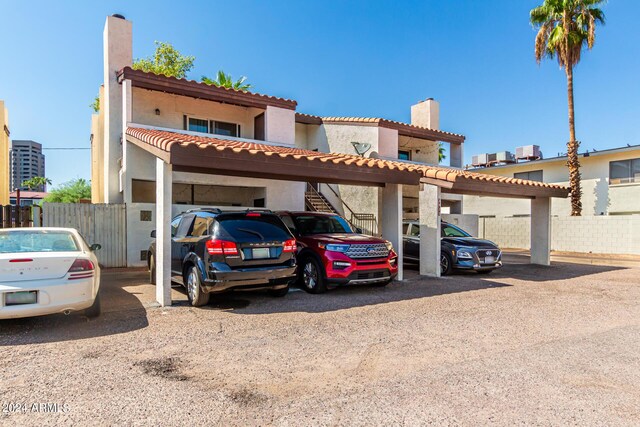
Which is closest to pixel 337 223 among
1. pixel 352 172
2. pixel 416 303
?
pixel 352 172

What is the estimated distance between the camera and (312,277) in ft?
27.7

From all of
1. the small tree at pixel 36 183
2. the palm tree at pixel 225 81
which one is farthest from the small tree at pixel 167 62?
the small tree at pixel 36 183

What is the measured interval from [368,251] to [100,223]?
8.48m

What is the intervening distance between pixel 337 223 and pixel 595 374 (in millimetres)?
6322

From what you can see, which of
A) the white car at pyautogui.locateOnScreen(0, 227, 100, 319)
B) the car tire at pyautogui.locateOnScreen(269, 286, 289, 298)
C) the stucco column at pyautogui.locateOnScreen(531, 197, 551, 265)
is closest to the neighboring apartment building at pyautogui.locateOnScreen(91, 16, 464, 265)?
the car tire at pyautogui.locateOnScreen(269, 286, 289, 298)

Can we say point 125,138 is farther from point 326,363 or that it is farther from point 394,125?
point 394,125

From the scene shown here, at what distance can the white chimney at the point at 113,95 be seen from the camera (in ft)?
43.7

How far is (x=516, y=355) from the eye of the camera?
476 cm

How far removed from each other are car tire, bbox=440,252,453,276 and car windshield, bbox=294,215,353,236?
144 inches

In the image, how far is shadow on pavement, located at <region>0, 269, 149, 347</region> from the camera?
5203 millimetres

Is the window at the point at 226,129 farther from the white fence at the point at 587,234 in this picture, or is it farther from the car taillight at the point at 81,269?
the white fence at the point at 587,234

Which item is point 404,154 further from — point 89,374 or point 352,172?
point 89,374

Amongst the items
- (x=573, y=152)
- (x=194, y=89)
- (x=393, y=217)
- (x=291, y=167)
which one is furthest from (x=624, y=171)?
(x=194, y=89)

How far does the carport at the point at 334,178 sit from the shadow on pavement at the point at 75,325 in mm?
710
